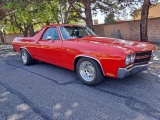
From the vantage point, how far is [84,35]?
5340 mm

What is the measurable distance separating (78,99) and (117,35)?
10.7 meters

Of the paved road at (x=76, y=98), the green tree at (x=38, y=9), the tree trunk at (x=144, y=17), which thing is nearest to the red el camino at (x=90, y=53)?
the paved road at (x=76, y=98)

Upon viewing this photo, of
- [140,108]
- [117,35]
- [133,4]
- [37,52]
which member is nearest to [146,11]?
[133,4]

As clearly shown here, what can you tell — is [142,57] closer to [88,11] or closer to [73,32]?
[73,32]

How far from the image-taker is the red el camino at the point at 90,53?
3.65 m

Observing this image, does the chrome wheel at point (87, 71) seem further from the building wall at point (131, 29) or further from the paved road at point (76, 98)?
the building wall at point (131, 29)

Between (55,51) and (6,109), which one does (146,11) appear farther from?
(6,109)

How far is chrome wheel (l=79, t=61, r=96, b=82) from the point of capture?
4.19 meters

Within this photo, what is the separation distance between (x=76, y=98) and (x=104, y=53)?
3.80 feet

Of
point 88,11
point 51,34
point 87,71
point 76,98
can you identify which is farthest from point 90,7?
point 76,98

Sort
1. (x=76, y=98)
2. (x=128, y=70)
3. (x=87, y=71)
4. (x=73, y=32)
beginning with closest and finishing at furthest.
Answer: (x=76, y=98) → (x=128, y=70) → (x=87, y=71) → (x=73, y=32)

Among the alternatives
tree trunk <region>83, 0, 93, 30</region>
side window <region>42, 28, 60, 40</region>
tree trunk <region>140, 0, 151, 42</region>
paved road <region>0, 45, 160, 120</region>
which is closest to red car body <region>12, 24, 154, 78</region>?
side window <region>42, 28, 60, 40</region>

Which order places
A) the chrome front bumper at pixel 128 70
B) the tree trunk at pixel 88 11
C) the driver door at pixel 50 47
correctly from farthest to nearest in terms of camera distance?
the tree trunk at pixel 88 11 < the driver door at pixel 50 47 < the chrome front bumper at pixel 128 70

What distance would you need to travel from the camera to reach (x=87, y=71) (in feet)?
14.2
